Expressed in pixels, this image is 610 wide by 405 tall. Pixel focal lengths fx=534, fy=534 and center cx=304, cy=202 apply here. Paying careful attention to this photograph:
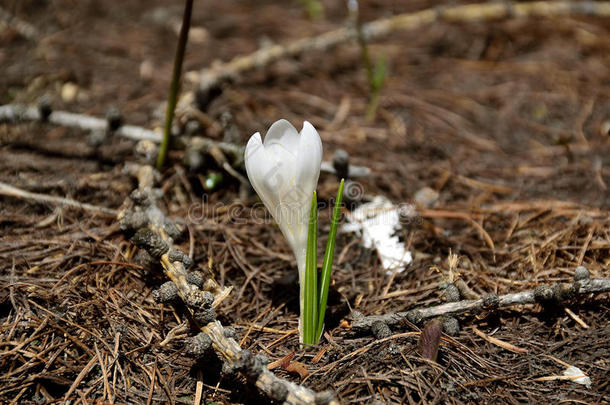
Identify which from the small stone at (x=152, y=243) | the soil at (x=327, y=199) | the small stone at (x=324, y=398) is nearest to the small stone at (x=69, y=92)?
the soil at (x=327, y=199)

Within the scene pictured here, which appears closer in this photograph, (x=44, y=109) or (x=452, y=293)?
(x=452, y=293)

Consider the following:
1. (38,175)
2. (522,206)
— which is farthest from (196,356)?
(522,206)

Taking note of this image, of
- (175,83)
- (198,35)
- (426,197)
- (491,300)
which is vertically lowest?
(426,197)

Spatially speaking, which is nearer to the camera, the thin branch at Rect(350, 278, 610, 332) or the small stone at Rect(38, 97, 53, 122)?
the thin branch at Rect(350, 278, 610, 332)

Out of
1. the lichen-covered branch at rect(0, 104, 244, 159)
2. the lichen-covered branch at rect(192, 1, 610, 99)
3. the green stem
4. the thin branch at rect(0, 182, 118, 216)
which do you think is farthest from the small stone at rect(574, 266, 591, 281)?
the lichen-covered branch at rect(192, 1, 610, 99)

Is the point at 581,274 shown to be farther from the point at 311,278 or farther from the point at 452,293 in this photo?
the point at 311,278

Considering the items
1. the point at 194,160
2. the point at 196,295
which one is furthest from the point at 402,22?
the point at 196,295

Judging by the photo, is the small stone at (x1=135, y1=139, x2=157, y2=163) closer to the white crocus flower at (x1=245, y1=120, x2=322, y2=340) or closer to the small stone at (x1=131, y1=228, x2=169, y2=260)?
the small stone at (x1=131, y1=228, x2=169, y2=260)

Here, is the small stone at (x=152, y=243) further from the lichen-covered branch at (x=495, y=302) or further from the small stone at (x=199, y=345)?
the lichen-covered branch at (x=495, y=302)
